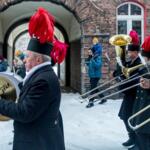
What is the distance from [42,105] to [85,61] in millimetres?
11931

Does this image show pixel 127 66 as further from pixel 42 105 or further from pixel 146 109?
pixel 42 105

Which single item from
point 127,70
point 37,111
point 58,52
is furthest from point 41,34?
point 127,70

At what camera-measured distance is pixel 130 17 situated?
1605 cm

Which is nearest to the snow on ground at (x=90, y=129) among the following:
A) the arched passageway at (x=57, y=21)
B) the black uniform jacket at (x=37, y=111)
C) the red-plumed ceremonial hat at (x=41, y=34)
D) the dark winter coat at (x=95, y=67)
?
the dark winter coat at (x=95, y=67)

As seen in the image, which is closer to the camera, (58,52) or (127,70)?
(58,52)

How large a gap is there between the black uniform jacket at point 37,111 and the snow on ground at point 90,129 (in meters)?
4.05

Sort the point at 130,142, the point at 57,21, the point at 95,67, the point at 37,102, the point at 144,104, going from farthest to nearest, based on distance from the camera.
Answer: the point at 57,21 → the point at 95,67 → the point at 130,142 → the point at 144,104 → the point at 37,102

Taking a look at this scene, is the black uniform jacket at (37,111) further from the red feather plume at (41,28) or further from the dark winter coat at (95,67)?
the dark winter coat at (95,67)

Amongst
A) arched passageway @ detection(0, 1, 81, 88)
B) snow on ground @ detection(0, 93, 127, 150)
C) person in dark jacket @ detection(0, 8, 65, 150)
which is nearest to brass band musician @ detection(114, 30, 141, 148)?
snow on ground @ detection(0, 93, 127, 150)

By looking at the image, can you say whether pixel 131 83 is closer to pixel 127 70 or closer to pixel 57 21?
pixel 127 70

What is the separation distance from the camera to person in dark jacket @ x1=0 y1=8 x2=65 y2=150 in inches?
155

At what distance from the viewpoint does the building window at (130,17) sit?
52.7 feet

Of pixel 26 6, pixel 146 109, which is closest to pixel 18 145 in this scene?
pixel 146 109

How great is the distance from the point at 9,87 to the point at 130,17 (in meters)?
12.2
